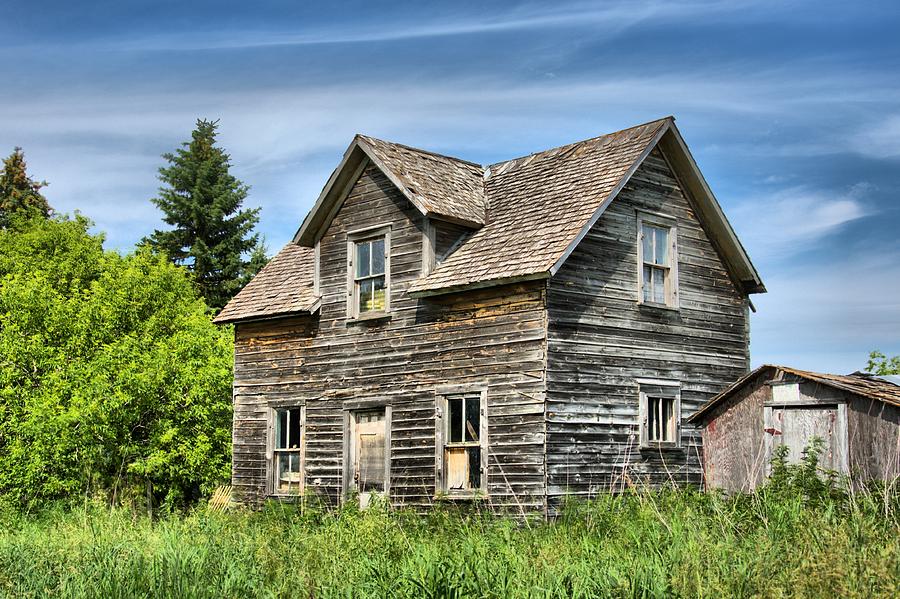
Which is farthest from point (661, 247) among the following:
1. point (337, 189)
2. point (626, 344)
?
point (337, 189)

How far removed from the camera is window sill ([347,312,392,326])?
19906mm

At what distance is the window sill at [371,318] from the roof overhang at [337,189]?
6.97 feet

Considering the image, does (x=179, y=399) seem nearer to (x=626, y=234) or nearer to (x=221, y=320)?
(x=221, y=320)

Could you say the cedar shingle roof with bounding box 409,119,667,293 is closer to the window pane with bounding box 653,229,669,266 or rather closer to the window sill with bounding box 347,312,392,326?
the window sill with bounding box 347,312,392,326

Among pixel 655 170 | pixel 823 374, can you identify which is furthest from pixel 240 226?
pixel 823 374

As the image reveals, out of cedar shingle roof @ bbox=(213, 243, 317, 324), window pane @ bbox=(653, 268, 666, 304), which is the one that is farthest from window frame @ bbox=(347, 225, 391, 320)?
window pane @ bbox=(653, 268, 666, 304)

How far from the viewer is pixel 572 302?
1789cm

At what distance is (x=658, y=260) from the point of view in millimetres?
19812

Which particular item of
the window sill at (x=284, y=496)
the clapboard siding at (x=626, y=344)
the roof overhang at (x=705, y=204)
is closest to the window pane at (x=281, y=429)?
the window sill at (x=284, y=496)

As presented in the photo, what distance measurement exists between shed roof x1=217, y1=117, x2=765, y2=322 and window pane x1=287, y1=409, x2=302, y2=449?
7.16ft

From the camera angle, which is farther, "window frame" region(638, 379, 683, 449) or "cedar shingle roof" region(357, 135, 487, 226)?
"cedar shingle roof" region(357, 135, 487, 226)

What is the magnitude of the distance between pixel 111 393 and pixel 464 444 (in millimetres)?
11759

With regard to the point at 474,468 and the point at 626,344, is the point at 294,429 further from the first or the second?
the point at 626,344

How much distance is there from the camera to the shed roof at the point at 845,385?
15.9m
